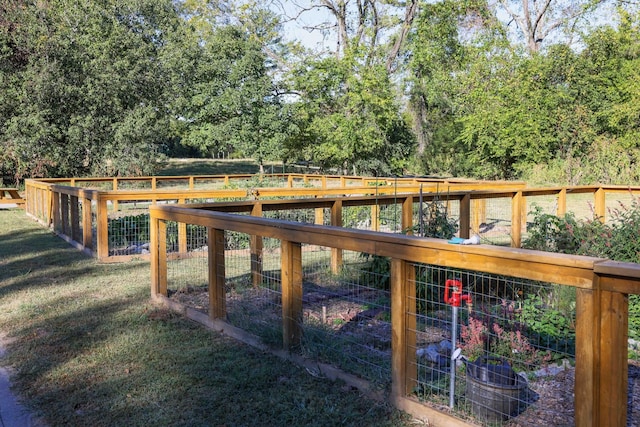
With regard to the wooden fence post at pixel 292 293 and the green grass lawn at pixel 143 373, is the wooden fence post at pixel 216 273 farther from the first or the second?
the wooden fence post at pixel 292 293

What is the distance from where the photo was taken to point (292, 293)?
4.34 meters

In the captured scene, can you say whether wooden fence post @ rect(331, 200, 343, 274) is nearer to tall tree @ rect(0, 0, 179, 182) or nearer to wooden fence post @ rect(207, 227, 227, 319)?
wooden fence post @ rect(207, 227, 227, 319)

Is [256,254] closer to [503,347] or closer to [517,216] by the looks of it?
[503,347]

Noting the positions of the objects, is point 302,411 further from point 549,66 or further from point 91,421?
point 549,66

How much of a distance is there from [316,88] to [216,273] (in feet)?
71.9

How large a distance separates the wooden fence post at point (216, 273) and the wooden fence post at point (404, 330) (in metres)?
2.19

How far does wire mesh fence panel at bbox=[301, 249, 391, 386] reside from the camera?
4.11 metres

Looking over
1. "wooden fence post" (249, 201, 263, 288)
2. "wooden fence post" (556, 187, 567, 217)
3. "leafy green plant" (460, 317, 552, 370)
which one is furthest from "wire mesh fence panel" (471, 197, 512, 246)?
"leafy green plant" (460, 317, 552, 370)

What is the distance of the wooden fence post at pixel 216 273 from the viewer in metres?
5.21

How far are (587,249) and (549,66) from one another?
2196cm

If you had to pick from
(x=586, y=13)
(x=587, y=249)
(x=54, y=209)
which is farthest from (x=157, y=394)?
(x=586, y=13)

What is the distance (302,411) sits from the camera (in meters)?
3.46

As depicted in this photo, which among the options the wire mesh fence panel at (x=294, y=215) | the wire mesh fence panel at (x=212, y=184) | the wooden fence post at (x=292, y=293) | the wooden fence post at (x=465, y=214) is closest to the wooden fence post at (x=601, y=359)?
the wooden fence post at (x=292, y=293)

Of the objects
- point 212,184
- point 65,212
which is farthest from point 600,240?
point 212,184
